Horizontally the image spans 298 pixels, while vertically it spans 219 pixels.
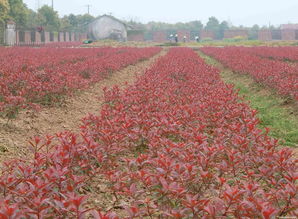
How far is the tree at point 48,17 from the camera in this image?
199 ft

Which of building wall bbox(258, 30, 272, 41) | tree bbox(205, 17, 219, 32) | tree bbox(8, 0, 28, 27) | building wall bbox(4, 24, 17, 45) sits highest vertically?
tree bbox(205, 17, 219, 32)

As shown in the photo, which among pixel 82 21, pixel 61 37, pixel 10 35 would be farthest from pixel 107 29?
pixel 82 21

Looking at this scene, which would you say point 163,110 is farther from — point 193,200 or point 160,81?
point 193,200

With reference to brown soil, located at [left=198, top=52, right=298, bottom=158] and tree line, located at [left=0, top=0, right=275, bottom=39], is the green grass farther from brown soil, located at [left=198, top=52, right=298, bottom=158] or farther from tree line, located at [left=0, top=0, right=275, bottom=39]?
tree line, located at [left=0, top=0, right=275, bottom=39]

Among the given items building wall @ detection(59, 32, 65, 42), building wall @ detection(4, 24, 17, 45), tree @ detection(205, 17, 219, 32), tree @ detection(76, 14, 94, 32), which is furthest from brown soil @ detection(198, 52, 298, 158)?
tree @ detection(205, 17, 219, 32)

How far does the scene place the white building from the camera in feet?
179

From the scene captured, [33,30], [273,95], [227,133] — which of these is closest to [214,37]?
[33,30]

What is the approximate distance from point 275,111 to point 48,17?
6005 centimetres

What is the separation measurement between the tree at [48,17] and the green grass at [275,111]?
181ft

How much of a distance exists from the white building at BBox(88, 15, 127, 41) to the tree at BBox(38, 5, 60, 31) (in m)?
9.77

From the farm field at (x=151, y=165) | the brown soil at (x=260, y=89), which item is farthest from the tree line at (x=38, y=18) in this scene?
the farm field at (x=151, y=165)

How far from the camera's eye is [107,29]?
180ft

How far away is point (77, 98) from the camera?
8852mm

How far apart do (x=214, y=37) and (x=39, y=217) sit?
7999 cm
